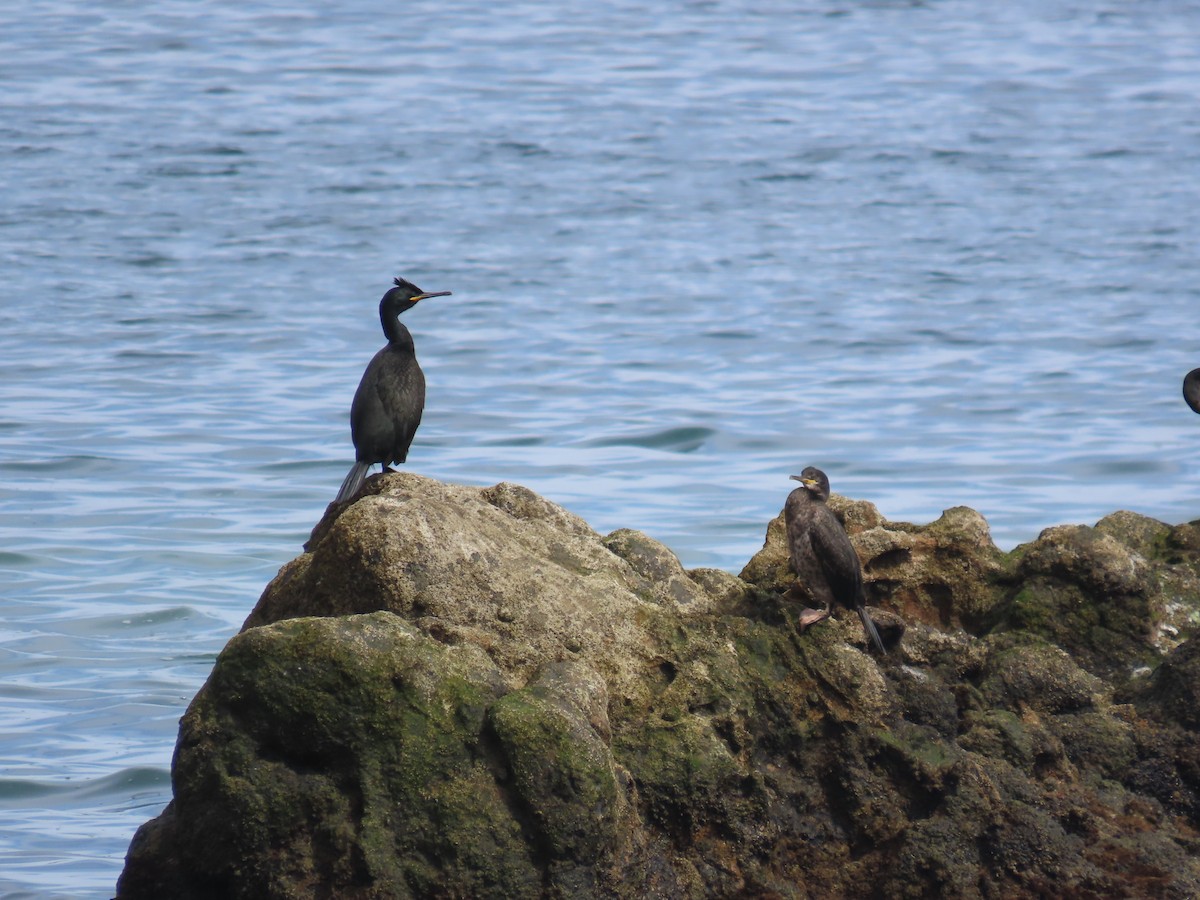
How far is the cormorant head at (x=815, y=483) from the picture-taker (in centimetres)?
638

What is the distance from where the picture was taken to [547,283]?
1032 inches

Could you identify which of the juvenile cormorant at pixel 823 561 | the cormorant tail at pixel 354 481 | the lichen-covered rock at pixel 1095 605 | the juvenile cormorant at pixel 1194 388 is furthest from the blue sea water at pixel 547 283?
the juvenile cormorant at pixel 1194 388

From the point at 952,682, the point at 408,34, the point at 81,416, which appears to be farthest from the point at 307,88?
the point at 952,682

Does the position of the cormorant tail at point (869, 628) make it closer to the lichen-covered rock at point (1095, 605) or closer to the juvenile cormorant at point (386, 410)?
the lichen-covered rock at point (1095, 605)

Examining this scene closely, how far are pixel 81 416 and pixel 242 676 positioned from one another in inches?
518

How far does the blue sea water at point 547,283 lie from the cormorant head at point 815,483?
3.48 meters

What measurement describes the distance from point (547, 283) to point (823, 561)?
2043 centimetres

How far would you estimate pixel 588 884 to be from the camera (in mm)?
5023

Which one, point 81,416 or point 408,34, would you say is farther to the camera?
point 408,34

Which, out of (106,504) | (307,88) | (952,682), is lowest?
(106,504)

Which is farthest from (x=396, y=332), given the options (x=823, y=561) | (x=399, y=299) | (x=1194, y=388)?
(x=1194, y=388)

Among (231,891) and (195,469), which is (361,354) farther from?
(231,891)

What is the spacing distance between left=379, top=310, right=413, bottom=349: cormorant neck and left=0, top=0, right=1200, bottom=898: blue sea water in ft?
8.47

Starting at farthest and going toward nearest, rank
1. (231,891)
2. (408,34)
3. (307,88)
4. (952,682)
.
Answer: (408,34), (307,88), (952,682), (231,891)
